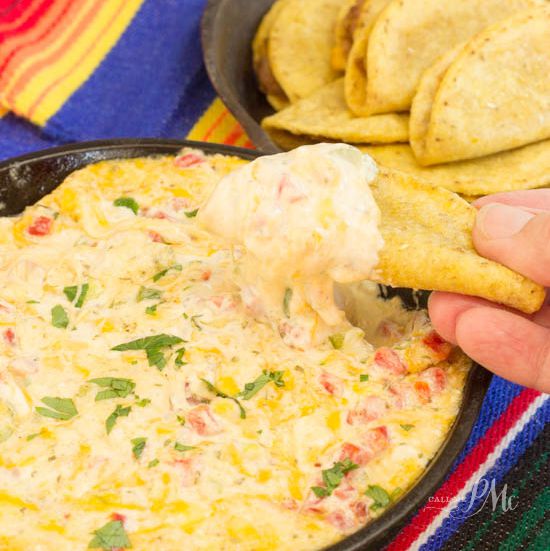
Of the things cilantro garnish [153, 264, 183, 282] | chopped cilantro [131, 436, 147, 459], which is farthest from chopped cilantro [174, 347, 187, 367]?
cilantro garnish [153, 264, 183, 282]

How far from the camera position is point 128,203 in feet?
11.2

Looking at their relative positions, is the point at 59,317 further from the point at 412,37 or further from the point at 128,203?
the point at 412,37

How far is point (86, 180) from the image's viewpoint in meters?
3.46

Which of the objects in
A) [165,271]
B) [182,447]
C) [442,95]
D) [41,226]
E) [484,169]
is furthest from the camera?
[484,169]

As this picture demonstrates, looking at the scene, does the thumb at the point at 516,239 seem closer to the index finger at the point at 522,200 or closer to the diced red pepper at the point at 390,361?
the index finger at the point at 522,200

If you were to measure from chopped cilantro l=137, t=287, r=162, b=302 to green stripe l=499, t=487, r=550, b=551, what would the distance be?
4.75ft

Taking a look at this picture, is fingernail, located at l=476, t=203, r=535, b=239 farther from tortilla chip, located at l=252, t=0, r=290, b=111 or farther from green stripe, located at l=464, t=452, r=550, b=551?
tortilla chip, located at l=252, t=0, r=290, b=111

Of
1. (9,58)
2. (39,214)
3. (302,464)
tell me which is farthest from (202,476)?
(9,58)

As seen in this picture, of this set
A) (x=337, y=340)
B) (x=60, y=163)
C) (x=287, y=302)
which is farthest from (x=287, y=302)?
(x=60, y=163)

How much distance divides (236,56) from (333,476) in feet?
9.78

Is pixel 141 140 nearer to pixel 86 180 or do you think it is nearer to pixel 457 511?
pixel 86 180

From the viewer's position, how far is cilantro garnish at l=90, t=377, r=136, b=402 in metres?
2.66

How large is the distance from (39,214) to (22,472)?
1215 mm

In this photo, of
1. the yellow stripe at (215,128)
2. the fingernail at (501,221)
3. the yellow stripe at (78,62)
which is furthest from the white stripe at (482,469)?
the yellow stripe at (78,62)
